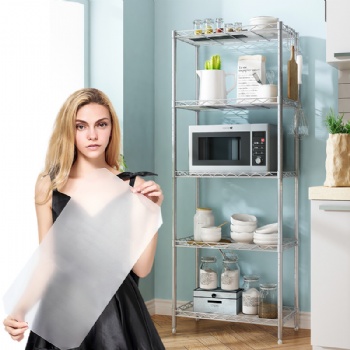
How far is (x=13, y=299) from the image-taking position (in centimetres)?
148

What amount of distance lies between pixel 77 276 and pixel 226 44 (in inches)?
123

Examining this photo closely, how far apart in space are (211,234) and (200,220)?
0.44 ft

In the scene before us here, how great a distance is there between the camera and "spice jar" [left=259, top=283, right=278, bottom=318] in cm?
400

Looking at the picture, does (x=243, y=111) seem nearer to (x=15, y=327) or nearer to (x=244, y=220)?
(x=244, y=220)

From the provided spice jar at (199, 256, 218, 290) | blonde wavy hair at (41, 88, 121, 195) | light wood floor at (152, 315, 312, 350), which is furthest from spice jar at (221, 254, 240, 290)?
blonde wavy hair at (41, 88, 121, 195)

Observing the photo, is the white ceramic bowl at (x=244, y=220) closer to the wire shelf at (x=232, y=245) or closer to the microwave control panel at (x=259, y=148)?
the wire shelf at (x=232, y=245)

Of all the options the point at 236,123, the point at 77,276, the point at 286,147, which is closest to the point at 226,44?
the point at 236,123

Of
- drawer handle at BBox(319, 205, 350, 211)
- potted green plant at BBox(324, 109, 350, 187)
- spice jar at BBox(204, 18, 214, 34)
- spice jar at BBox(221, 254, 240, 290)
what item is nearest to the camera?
drawer handle at BBox(319, 205, 350, 211)

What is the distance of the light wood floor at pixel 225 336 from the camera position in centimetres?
381

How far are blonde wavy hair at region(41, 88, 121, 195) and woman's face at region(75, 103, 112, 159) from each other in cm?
2

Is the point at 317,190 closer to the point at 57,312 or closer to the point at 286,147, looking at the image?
the point at 286,147

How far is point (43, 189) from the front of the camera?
1.75 m

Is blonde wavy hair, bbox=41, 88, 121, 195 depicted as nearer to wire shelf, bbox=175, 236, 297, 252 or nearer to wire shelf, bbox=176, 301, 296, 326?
wire shelf, bbox=175, 236, 297, 252

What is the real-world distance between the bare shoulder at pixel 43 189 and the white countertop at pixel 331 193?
1967mm
